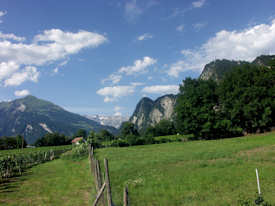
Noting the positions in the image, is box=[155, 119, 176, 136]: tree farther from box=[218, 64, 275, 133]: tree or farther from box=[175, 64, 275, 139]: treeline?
box=[218, 64, 275, 133]: tree

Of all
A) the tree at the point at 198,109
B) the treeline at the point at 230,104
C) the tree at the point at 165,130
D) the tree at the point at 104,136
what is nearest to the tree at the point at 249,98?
the treeline at the point at 230,104

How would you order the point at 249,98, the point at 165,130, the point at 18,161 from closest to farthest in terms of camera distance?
the point at 18,161 < the point at 249,98 < the point at 165,130

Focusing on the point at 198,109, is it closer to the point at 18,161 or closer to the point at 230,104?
the point at 230,104

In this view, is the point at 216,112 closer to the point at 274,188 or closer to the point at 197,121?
the point at 197,121

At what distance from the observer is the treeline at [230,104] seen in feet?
156

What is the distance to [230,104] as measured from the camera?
5216cm

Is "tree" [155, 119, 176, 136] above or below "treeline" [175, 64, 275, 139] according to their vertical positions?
below

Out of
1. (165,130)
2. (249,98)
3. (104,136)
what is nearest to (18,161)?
(249,98)

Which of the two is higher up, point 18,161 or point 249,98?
point 249,98

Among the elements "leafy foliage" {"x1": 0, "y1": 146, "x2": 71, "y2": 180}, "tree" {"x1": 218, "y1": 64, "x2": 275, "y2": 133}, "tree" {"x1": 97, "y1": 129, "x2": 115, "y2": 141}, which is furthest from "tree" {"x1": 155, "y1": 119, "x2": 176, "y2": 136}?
"leafy foliage" {"x1": 0, "y1": 146, "x2": 71, "y2": 180}

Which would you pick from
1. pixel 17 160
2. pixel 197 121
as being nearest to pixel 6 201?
pixel 17 160

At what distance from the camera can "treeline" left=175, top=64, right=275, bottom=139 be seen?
47.6 m

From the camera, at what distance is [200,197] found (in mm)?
10469

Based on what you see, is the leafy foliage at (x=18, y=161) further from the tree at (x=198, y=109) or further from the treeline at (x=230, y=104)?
the treeline at (x=230, y=104)
